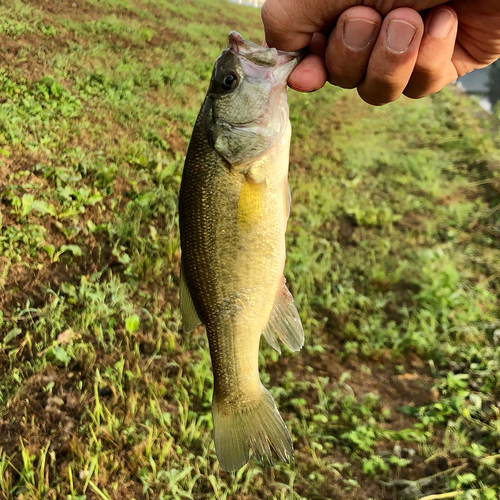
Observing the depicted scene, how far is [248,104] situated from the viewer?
149 cm

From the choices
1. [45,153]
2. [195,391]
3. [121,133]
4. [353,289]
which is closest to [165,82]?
[121,133]

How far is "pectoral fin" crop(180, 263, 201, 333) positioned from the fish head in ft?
1.58

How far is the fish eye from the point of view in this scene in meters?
1.50

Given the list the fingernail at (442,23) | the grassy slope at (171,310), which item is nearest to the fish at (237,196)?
the fingernail at (442,23)

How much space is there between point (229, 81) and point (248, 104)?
0.11m

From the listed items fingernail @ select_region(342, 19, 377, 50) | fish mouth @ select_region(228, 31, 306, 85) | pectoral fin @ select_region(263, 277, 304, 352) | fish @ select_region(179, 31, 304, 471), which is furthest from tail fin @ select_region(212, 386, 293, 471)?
fingernail @ select_region(342, 19, 377, 50)

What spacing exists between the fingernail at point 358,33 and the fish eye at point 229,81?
1.54ft

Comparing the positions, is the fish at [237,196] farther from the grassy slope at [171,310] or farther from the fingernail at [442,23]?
the grassy slope at [171,310]

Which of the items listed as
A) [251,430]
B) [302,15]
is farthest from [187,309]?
[302,15]

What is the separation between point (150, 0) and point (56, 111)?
5958 millimetres

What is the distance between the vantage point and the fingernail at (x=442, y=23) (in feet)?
5.38

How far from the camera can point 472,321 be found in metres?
3.90

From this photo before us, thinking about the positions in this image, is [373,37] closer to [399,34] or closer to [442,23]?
[399,34]

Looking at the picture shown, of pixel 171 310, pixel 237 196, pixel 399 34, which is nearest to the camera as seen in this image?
pixel 237 196
